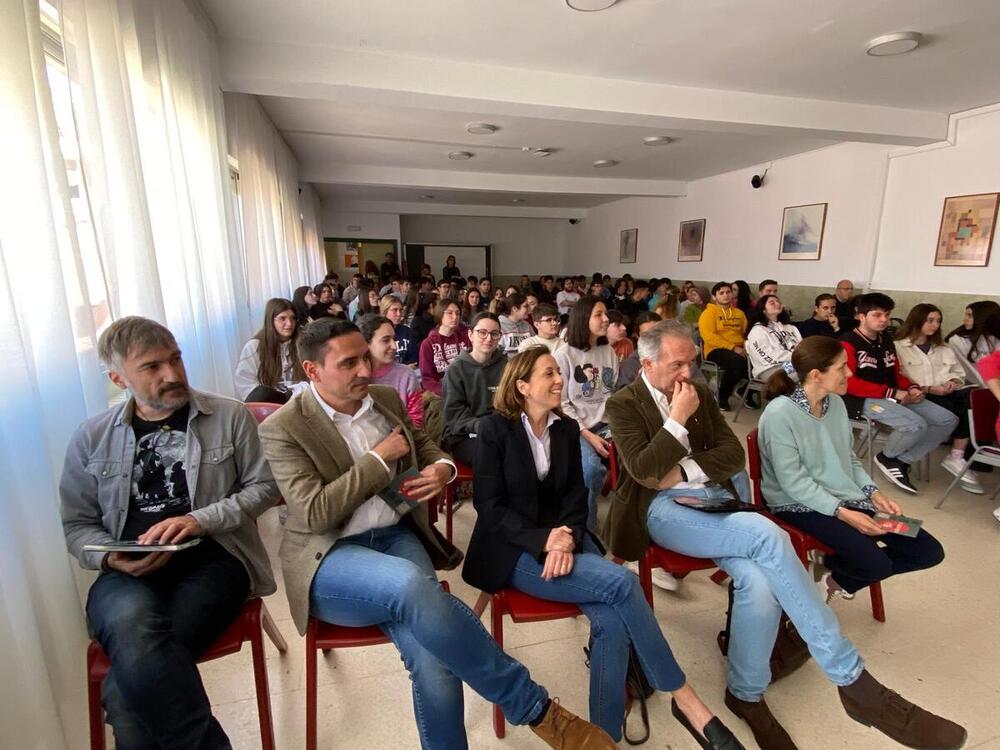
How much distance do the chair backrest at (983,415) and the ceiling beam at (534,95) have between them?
2796mm

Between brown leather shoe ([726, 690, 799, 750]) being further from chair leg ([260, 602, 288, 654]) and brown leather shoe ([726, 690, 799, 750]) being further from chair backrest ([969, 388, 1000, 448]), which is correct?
chair backrest ([969, 388, 1000, 448])

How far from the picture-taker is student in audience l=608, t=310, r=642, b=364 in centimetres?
336

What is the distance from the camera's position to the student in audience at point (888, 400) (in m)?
3.45

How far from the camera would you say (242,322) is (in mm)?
3545

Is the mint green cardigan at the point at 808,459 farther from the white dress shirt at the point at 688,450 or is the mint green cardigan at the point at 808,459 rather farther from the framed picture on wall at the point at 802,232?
the framed picture on wall at the point at 802,232

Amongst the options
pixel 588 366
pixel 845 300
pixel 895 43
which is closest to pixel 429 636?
pixel 588 366

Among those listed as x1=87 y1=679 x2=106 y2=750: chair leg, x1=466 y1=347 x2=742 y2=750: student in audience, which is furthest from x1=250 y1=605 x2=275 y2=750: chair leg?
x1=466 y1=347 x2=742 y2=750: student in audience

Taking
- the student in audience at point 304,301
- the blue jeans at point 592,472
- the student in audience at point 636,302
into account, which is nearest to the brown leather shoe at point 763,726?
the blue jeans at point 592,472

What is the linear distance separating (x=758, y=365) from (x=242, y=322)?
4.30 m

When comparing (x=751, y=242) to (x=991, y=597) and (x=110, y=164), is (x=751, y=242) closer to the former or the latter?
(x=991, y=597)

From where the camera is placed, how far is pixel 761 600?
164 centimetres

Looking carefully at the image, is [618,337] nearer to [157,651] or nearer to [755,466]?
[755,466]

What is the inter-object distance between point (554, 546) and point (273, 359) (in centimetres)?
238

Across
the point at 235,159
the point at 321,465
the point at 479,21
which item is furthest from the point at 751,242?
the point at 321,465
